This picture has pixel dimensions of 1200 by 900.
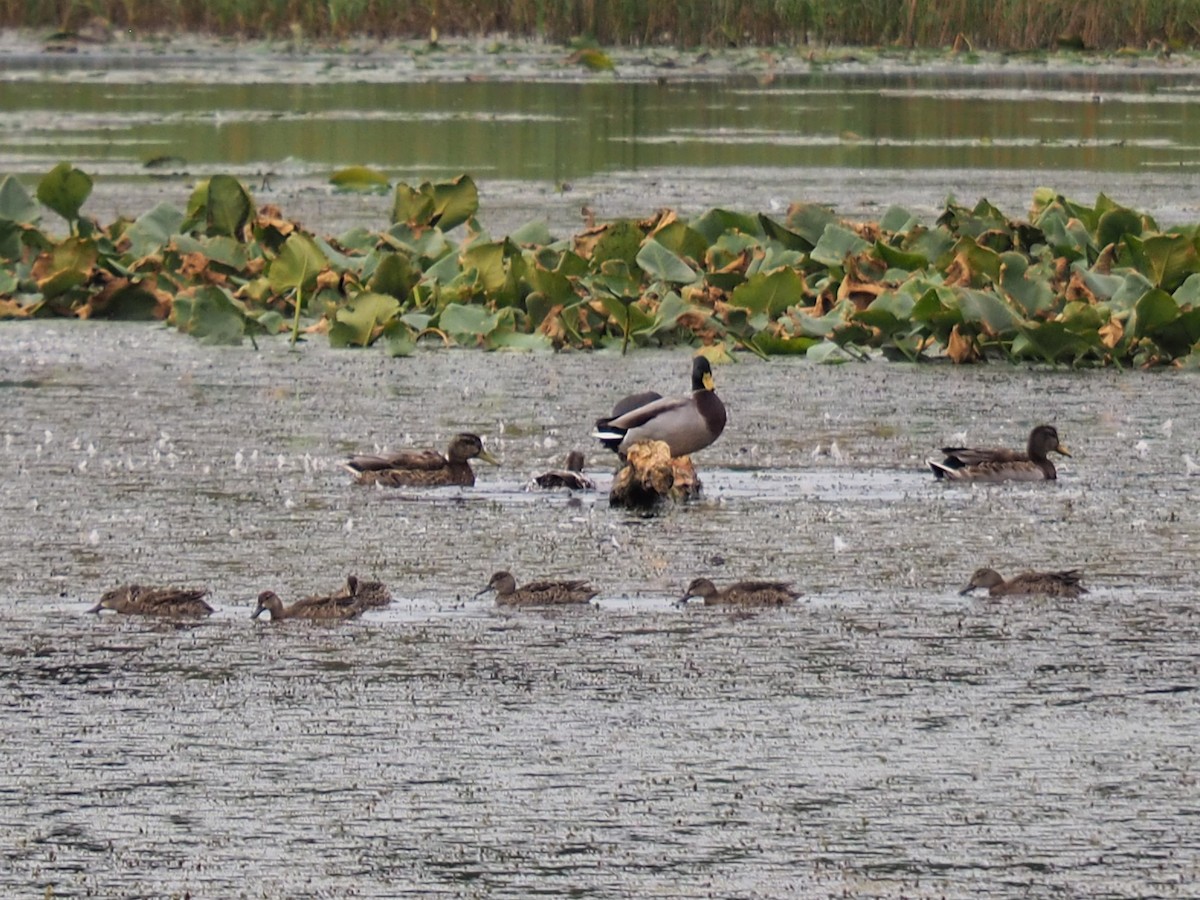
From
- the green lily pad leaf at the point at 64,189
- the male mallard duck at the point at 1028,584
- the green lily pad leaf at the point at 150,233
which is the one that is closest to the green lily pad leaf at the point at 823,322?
the green lily pad leaf at the point at 150,233

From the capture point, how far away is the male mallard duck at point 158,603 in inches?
253

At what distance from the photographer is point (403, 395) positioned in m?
10.3

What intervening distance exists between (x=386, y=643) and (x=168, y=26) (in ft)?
107

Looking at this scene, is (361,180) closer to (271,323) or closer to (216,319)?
(271,323)

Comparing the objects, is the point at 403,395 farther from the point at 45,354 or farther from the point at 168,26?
the point at 168,26

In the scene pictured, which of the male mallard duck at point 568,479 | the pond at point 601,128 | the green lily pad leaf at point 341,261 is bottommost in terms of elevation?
the pond at point 601,128

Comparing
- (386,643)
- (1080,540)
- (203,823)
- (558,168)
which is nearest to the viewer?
(203,823)

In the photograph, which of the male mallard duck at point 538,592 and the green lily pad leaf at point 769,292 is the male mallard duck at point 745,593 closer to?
the male mallard duck at point 538,592

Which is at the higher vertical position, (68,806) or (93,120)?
(68,806)

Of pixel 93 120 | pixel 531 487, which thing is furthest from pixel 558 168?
pixel 531 487

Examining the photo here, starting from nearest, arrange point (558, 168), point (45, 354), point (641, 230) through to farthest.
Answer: point (45, 354), point (641, 230), point (558, 168)

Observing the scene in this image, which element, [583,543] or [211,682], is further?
[583,543]

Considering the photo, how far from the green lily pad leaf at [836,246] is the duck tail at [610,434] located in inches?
153

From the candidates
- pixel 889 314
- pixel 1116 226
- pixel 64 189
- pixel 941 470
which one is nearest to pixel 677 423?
pixel 941 470
